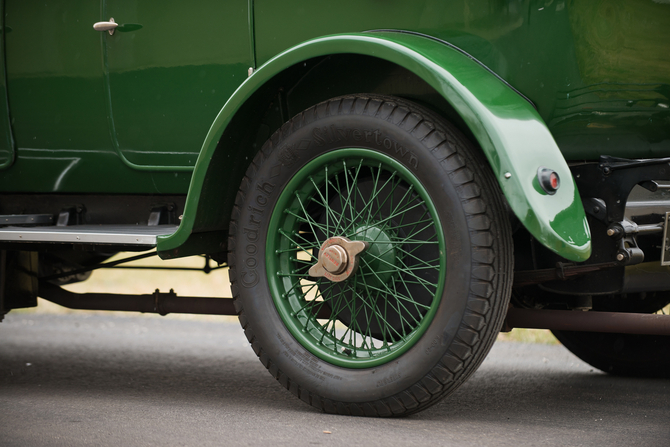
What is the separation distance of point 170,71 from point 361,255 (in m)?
1.23

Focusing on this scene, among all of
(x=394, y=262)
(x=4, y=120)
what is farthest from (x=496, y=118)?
(x=4, y=120)

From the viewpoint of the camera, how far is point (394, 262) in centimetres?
250

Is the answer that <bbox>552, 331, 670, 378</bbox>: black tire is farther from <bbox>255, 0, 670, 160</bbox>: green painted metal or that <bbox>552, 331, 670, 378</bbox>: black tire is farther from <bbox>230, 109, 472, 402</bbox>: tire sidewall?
<bbox>230, 109, 472, 402</bbox>: tire sidewall

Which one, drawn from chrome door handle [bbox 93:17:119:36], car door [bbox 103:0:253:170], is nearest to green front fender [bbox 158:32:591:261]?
car door [bbox 103:0:253:170]

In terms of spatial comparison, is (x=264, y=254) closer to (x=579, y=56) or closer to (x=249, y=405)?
(x=249, y=405)

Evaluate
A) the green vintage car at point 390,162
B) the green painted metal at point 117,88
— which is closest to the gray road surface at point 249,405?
the green vintage car at point 390,162

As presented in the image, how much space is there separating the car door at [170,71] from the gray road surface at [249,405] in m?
1.02

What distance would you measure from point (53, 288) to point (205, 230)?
4.26 ft

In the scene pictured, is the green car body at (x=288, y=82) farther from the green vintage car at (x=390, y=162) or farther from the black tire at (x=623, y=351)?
the black tire at (x=623, y=351)

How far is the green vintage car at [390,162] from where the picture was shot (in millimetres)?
2277

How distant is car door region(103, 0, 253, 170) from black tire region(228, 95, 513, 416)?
517mm

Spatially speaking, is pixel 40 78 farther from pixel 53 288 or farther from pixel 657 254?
pixel 657 254

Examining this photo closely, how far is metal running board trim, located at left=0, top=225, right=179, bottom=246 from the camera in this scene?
2660mm

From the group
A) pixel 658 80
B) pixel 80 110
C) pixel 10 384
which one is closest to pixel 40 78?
pixel 80 110
